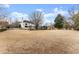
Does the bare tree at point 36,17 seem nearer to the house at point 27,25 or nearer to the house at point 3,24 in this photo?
the house at point 27,25

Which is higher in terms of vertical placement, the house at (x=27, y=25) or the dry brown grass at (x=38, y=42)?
the house at (x=27, y=25)

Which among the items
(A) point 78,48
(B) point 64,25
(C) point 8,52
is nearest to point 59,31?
(B) point 64,25

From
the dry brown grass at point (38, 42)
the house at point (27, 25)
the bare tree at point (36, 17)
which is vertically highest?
the bare tree at point (36, 17)

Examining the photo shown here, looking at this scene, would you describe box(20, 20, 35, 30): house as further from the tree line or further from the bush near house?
the bush near house

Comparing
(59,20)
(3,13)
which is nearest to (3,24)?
(3,13)

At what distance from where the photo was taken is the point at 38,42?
109 inches

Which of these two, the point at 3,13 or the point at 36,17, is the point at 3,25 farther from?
the point at 36,17

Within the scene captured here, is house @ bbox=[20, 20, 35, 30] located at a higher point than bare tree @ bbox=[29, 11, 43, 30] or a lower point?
lower

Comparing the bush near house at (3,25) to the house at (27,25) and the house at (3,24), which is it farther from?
the house at (27,25)

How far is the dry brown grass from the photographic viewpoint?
2.75 meters

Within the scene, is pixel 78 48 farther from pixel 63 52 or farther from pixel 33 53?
pixel 33 53

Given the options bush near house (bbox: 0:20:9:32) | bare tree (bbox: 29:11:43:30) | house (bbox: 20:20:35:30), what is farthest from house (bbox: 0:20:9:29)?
bare tree (bbox: 29:11:43:30)

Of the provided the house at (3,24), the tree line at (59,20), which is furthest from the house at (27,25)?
the house at (3,24)

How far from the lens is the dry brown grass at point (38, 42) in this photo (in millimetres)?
2752
